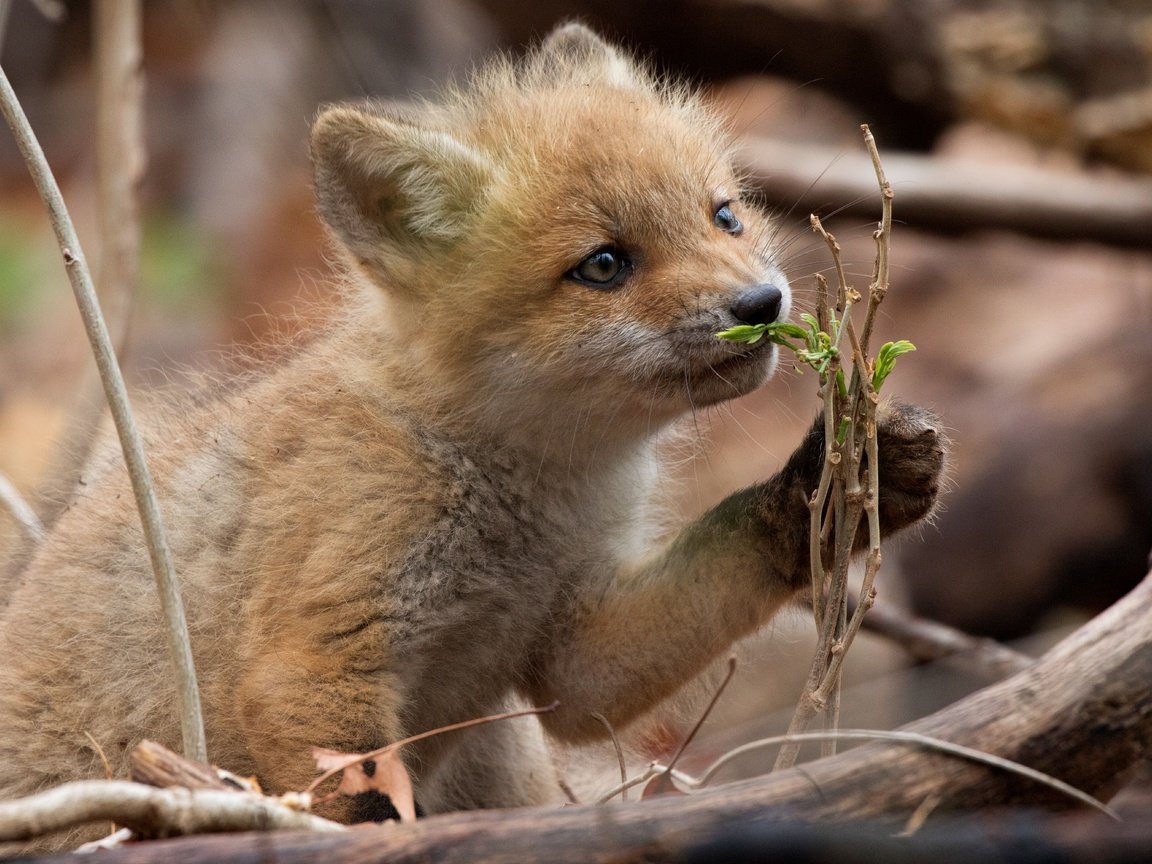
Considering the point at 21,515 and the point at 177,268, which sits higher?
the point at 177,268

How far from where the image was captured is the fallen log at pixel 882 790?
2.87 m

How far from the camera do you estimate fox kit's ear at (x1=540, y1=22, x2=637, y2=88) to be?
19.1ft

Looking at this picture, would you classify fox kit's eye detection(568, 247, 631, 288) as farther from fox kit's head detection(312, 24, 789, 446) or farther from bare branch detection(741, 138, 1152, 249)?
bare branch detection(741, 138, 1152, 249)

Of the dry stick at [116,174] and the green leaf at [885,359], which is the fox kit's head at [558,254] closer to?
the green leaf at [885,359]

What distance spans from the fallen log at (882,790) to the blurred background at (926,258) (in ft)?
8.74

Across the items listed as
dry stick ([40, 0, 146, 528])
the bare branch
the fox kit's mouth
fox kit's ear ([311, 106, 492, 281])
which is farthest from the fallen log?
the bare branch

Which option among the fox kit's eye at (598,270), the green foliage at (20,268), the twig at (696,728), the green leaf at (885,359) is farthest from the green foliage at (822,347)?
the green foliage at (20,268)

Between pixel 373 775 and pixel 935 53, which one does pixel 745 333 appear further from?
pixel 935 53

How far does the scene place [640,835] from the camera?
2.88m

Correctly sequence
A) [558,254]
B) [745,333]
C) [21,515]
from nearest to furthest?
1. [745,333]
2. [558,254]
3. [21,515]

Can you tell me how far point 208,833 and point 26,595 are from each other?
238cm

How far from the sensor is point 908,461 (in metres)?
4.38

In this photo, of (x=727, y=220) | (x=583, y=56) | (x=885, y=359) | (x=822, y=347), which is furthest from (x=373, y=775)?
(x=583, y=56)

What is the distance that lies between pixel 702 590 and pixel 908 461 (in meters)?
0.98
